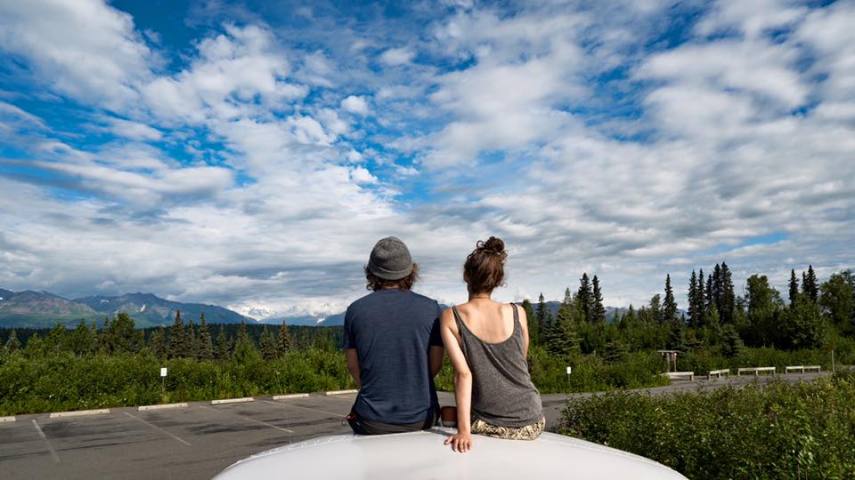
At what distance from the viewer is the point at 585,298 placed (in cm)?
11388

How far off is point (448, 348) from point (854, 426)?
5.81 meters

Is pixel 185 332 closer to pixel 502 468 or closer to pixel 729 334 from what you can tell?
pixel 729 334

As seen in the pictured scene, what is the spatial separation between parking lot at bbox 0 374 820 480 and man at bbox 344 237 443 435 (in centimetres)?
661

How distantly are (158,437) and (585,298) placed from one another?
10760 centimetres

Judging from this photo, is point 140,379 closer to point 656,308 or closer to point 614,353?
point 614,353

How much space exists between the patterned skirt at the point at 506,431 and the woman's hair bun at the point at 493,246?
87 centimetres

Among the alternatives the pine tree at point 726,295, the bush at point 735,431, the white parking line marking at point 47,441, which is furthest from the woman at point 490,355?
the pine tree at point 726,295

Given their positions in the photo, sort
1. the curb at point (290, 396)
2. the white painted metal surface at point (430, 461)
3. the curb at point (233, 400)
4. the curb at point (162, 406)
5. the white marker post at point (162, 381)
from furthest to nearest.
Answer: the curb at point (290, 396) → the curb at point (233, 400) → the white marker post at point (162, 381) → the curb at point (162, 406) → the white painted metal surface at point (430, 461)

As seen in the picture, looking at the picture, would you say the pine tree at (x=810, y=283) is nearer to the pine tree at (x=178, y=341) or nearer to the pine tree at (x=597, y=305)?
the pine tree at (x=597, y=305)

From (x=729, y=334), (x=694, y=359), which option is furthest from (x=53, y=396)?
(x=729, y=334)

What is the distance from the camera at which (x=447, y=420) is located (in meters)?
3.12

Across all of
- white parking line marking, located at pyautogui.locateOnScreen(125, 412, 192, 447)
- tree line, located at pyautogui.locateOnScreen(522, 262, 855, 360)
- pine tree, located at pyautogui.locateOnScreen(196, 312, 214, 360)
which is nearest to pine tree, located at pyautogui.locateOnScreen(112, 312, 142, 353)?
pine tree, located at pyautogui.locateOnScreen(196, 312, 214, 360)

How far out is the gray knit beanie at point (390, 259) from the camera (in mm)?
3273

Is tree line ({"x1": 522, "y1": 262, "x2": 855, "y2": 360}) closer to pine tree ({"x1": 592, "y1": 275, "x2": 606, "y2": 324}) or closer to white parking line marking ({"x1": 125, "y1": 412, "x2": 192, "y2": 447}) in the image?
pine tree ({"x1": 592, "y1": 275, "x2": 606, "y2": 324})
